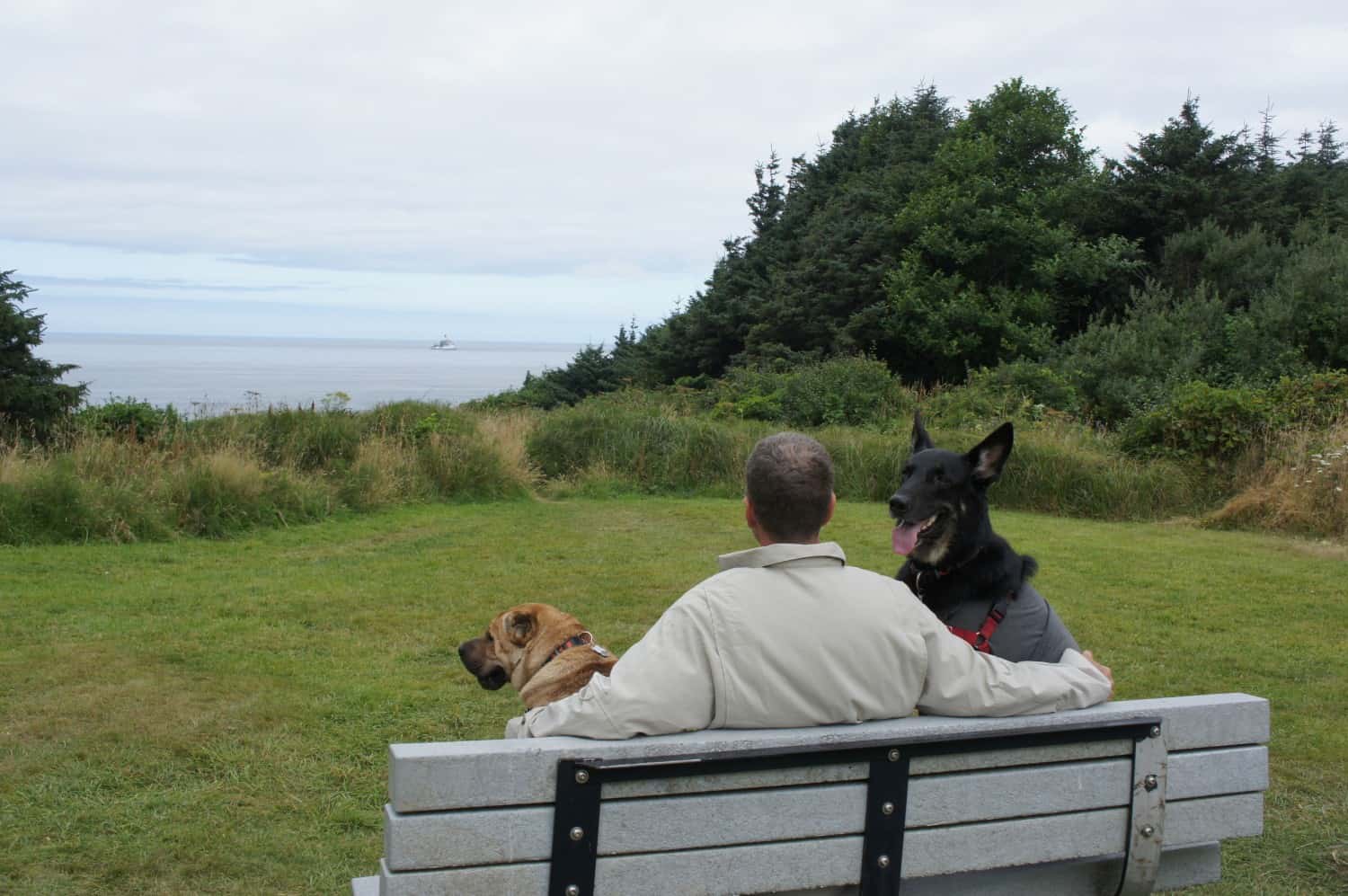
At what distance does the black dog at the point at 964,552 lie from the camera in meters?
3.75

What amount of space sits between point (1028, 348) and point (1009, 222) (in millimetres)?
4078

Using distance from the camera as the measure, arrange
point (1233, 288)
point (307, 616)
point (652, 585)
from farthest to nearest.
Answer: point (1233, 288) → point (652, 585) → point (307, 616)

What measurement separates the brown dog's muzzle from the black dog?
148 cm

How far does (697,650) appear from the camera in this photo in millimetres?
2459

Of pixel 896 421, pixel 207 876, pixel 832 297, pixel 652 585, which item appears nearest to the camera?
pixel 207 876

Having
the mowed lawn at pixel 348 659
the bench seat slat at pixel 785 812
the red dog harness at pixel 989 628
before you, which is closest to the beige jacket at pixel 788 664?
the bench seat slat at pixel 785 812

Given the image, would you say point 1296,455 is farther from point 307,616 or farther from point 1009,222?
point 1009,222

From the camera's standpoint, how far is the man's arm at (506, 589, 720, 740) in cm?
238

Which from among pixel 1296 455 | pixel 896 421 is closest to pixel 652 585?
pixel 1296 455

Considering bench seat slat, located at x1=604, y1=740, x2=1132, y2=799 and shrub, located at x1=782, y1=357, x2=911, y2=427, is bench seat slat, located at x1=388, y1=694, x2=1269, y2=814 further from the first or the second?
shrub, located at x1=782, y1=357, x2=911, y2=427

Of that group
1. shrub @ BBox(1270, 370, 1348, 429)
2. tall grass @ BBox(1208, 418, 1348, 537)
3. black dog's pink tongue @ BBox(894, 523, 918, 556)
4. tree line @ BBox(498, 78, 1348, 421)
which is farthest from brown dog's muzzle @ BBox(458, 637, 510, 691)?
tree line @ BBox(498, 78, 1348, 421)

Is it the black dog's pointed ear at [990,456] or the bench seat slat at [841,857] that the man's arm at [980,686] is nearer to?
the bench seat slat at [841,857]

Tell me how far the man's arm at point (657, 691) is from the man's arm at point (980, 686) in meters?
0.53

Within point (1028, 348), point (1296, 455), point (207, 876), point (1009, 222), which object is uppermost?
point (1009, 222)
